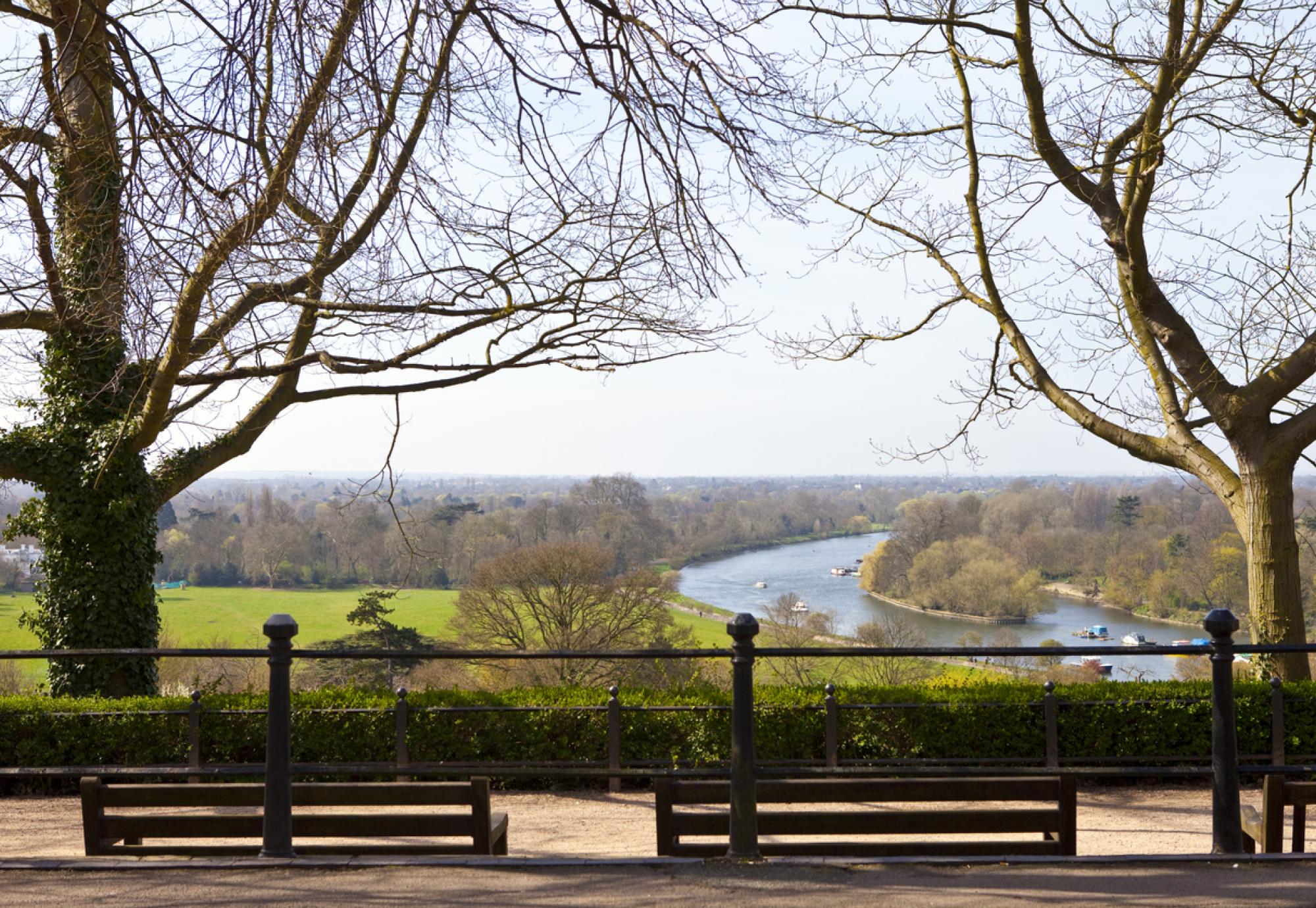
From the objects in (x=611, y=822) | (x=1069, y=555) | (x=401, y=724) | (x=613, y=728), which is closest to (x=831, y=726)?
(x=613, y=728)

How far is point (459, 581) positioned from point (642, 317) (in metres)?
23.0

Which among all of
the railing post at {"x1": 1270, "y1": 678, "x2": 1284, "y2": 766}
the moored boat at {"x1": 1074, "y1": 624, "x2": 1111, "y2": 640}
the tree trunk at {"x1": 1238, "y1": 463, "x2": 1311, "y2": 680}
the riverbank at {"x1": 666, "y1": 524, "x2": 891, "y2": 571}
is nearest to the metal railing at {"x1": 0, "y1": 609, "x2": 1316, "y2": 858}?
the railing post at {"x1": 1270, "y1": 678, "x2": 1284, "y2": 766}

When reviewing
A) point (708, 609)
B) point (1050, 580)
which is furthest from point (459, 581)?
point (1050, 580)

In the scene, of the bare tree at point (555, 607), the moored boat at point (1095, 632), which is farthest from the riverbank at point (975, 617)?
the bare tree at point (555, 607)

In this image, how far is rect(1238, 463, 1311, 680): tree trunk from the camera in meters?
12.6

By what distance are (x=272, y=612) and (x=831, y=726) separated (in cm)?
2511

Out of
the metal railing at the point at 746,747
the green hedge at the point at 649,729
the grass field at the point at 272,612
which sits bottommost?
the grass field at the point at 272,612

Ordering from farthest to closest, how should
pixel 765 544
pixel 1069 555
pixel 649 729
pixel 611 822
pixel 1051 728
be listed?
pixel 765 544 < pixel 1069 555 < pixel 649 729 < pixel 1051 728 < pixel 611 822

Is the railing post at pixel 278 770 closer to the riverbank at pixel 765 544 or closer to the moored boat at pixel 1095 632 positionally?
the moored boat at pixel 1095 632

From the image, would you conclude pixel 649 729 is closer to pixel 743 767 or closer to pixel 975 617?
pixel 743 767

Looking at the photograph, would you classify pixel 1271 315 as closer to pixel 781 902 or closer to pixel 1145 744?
pixel 1145 744

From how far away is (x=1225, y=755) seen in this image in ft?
13.7

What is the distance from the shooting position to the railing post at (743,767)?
4.04 metres

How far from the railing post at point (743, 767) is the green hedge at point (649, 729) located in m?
6.06
